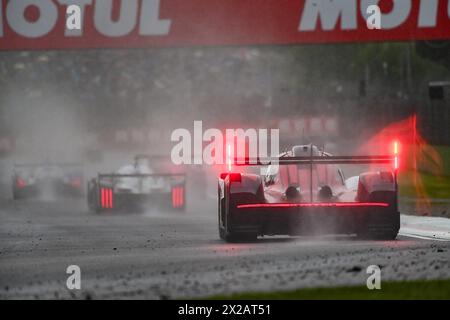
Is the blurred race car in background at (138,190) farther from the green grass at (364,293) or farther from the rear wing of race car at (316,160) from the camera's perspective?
the green grass at (364,293)

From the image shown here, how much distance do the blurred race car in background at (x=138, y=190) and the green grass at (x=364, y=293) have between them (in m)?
20.6

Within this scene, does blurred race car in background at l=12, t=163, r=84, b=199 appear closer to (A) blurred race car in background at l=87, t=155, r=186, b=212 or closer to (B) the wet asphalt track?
(A) blurred race car in background at l=87, t=155, r=186, b=212

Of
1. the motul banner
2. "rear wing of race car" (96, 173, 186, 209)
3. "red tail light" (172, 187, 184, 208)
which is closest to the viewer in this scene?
"rear wing of race car" (96, 173, 186, 209)

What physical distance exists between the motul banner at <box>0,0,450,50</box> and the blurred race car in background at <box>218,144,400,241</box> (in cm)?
1650

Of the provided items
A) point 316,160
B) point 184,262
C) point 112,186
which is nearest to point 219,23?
point 112,186

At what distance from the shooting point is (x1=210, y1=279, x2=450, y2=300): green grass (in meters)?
14.0

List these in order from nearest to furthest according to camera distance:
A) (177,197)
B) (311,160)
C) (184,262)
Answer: (184,262) → (311,160) → (177,197)

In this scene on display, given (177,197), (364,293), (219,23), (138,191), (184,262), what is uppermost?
(219,23)

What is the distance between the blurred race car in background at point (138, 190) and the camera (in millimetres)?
35281

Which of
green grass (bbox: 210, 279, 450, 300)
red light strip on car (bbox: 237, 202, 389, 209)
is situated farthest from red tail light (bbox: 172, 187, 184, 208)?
green grass (bbox: 210, 279, 450, 300)

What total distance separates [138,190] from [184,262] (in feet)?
57.5

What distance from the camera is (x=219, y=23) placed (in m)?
38.3

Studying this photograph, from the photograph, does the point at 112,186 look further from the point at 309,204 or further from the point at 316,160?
the point at 309,204
